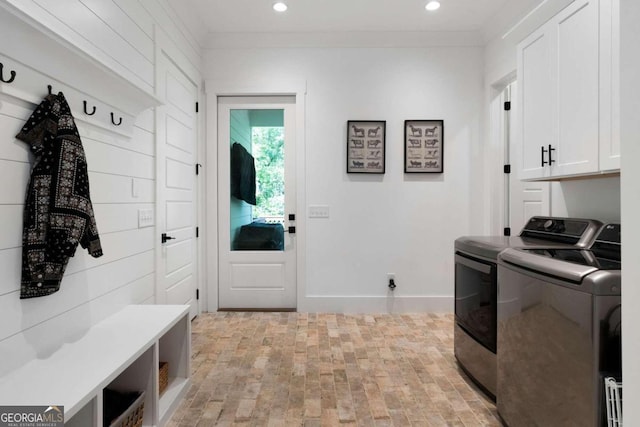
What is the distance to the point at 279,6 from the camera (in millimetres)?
3146

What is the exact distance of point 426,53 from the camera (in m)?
3.67

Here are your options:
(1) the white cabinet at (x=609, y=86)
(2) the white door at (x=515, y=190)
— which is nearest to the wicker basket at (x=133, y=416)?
(1) the white cabinet at (x=609, y=86)

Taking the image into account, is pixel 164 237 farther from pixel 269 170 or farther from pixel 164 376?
pixel 269 170

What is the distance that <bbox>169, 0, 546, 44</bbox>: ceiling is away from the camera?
3.12 meters

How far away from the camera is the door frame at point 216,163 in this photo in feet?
12.0

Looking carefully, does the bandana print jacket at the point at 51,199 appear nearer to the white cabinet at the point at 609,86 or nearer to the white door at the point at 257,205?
the white door at the point at 257,205

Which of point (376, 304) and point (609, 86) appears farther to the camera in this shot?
point (376, 304)

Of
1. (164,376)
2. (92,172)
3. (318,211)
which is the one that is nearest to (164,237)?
(92,172)

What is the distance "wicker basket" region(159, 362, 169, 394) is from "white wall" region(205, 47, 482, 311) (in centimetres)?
179

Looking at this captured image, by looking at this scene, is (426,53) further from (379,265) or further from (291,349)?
(291,349)

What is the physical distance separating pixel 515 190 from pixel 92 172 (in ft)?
11.2

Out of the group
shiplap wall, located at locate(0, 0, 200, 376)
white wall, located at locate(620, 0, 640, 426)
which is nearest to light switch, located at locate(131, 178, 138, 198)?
shiplap wall, located at locate(0, 0, 200, 376)

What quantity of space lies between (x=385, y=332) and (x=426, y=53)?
2.77 m

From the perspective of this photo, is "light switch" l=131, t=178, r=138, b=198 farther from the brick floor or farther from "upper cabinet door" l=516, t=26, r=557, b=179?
"upper cabinet door" l=516, t=26, r=557, b=179
